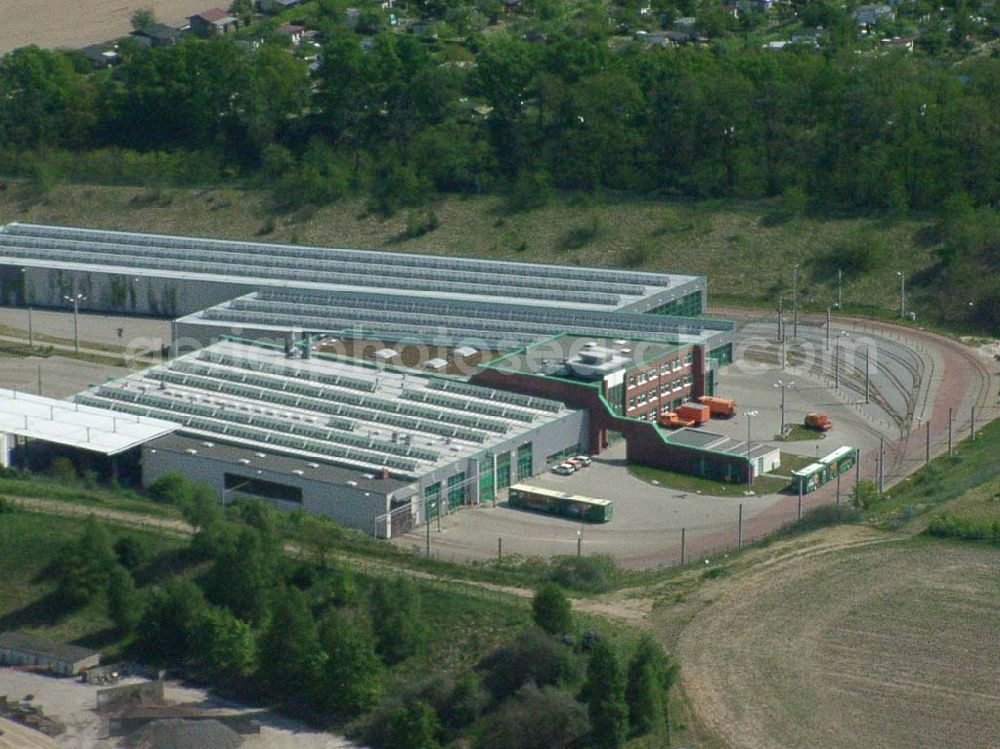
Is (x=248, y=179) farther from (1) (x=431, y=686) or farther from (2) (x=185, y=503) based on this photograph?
(1) (x=431, y=686)

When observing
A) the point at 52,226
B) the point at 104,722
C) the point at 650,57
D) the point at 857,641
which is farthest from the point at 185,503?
the point at 650,57

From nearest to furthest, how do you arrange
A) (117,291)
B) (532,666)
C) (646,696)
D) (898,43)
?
(646,696) → (532,666) → (117,291) → (898,43)

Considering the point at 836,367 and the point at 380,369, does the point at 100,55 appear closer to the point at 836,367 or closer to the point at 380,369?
the point at 380,369

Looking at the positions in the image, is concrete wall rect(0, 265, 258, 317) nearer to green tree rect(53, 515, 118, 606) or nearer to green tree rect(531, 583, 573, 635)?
green tree rect(53, 515, 118, 606)

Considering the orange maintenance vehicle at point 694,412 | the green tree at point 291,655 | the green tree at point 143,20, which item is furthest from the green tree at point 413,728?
the green tree at point 143,20

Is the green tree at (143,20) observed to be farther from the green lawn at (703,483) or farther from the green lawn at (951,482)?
the green lawn at (951,482)

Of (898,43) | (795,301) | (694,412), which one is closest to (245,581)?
(694,412)
